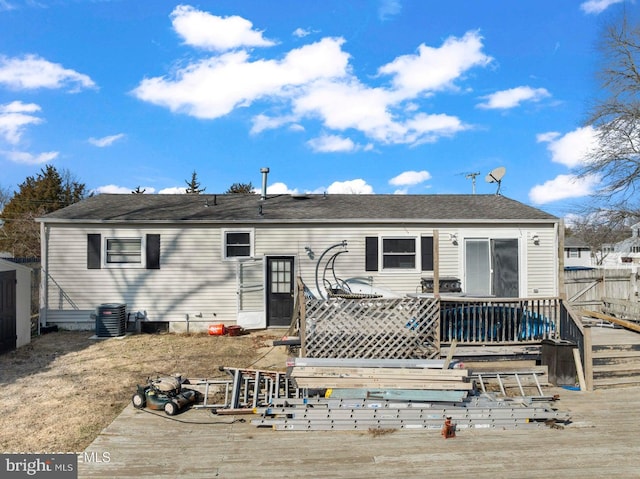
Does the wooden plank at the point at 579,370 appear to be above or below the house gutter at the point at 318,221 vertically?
below

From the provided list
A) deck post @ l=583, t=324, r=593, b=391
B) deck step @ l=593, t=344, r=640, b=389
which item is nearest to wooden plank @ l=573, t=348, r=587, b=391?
deck post @ l=583, t=324, r=593, b=391

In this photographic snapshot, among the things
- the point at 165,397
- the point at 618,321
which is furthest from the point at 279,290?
the point at 618,321

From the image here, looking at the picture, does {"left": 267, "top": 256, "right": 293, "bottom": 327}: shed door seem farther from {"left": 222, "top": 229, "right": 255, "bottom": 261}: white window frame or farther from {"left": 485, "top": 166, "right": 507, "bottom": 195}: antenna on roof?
{"left": 485, "top": 166, "right": 507, "bottom": 195}: antenna on roof

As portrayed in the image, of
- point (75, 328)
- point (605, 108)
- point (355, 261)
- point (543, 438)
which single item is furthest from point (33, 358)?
point (605, 108)

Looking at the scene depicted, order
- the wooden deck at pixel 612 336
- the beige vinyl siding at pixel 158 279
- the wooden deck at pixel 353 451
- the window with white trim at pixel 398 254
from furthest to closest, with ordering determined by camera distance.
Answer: the window with white trim at pixel 398 254 < the beige vinyl siding at pixel 158 279 < the wooden deck at pixel 612 336 < the wooden deck at pixel 353 451

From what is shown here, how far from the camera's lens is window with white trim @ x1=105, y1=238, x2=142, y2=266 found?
11.1m

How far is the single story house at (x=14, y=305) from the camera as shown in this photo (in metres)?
8.46

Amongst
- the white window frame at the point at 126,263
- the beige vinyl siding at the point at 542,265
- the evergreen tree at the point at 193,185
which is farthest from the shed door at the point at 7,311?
the evergreen tree at the point at 193,185

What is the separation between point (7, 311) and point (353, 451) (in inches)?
325

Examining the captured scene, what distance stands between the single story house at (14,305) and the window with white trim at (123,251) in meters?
1.98

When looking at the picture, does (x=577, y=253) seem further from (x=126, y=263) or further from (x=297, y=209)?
(x=126, y=263)

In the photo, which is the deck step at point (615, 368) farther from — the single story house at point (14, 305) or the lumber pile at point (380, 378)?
the single story house at point (14, 305)

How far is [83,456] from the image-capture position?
13.1 ft

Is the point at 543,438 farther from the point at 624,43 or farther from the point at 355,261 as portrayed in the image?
the point at 624,43
